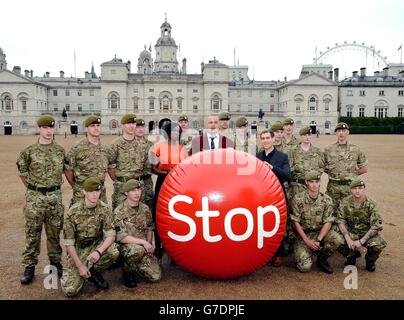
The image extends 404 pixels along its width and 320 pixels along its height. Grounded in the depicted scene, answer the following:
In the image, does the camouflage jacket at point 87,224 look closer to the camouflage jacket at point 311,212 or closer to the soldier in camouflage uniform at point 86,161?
the soldier in camouflage uniform at point 86,161

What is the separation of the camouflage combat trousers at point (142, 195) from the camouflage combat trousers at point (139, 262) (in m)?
1.05

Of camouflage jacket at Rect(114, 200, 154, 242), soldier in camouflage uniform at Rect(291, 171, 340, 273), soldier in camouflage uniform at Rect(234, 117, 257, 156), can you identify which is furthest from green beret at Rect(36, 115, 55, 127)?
soldier in camouflage uniform at Rect(291, 171, 340, 273)

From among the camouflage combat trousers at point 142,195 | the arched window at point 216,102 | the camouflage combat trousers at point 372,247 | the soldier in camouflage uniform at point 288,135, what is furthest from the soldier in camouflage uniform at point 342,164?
the arched window at point 216,102

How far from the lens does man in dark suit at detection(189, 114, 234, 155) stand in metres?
7.04

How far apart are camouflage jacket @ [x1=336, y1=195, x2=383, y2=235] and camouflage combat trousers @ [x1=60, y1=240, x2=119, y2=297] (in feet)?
12.0

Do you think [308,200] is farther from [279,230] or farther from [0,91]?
[0,91]

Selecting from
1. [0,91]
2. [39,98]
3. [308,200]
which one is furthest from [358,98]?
[308,200]

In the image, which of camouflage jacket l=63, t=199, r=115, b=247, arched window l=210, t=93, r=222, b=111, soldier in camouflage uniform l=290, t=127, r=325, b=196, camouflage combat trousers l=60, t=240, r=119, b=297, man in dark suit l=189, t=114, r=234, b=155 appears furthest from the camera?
arched window l=210, t=93, r=222, b=111

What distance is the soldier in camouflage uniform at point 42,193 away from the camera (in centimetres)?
621

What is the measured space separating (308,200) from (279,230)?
1205mm

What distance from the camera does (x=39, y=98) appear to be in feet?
247

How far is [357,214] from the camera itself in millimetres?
6766

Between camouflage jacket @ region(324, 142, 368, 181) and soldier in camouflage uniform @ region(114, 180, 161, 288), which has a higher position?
camouflage jacket @ region(324, 142, 368, 181)

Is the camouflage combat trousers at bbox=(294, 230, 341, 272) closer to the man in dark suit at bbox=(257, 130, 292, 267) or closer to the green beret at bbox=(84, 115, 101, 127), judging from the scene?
the man in dark suit at bbox=(257, 130, 292, 267)
